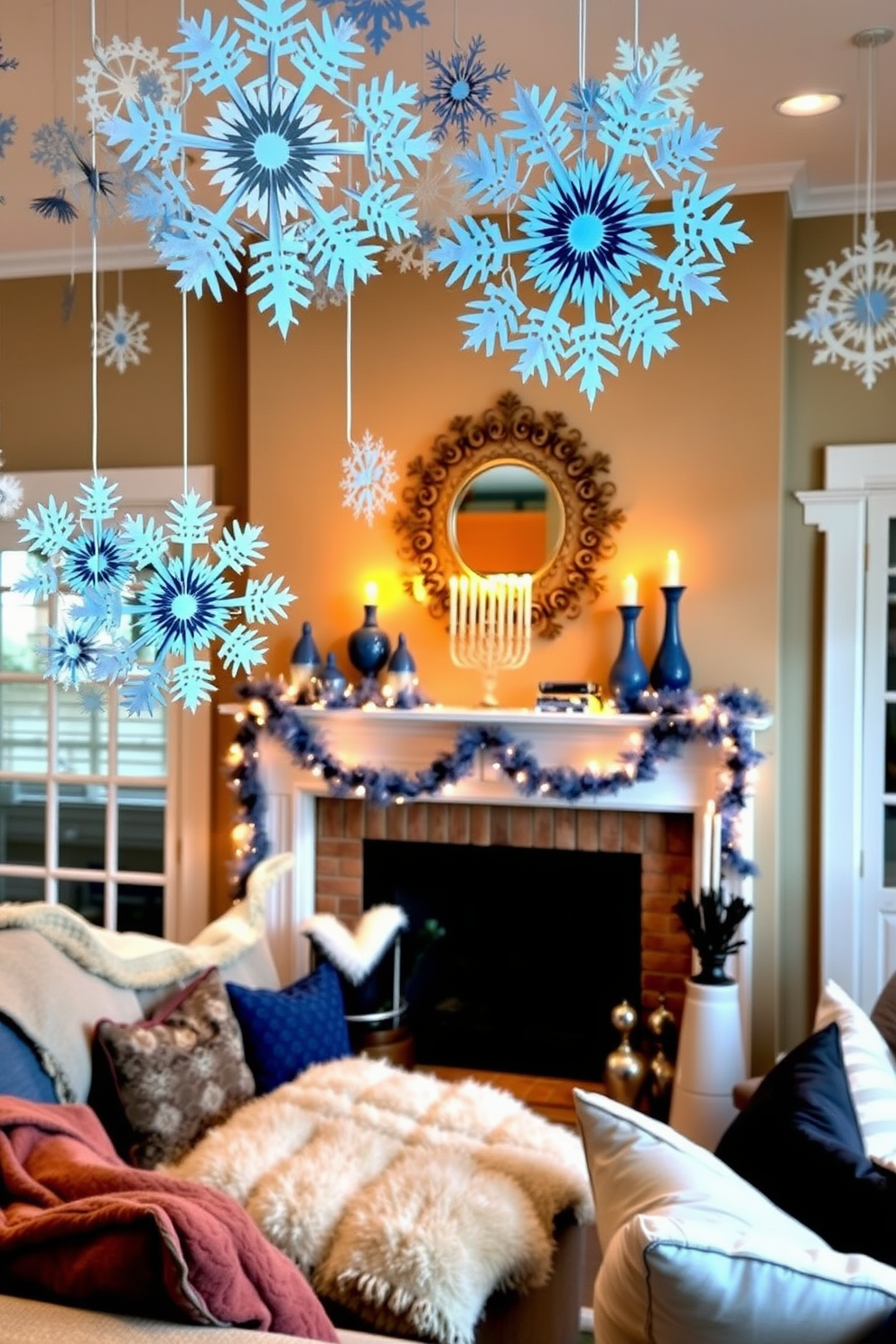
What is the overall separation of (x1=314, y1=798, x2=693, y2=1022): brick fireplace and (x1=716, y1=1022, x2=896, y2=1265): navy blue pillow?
2002 mm

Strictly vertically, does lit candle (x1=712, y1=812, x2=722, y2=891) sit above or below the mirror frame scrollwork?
below

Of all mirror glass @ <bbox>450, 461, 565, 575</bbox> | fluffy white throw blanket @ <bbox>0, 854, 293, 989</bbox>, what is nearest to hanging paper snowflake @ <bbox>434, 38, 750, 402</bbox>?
fluffy white throw blanket @ <bbox>0, 854, 293, 989</bbox>

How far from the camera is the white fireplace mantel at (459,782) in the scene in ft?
13.9

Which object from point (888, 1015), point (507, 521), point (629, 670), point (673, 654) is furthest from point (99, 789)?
point (888, 1015)

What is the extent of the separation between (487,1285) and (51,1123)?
860mm

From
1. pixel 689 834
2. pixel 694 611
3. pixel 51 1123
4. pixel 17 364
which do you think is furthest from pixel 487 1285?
pixel 17 364

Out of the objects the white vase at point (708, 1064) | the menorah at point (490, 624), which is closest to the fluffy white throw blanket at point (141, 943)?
the menorah at point (490, 624)

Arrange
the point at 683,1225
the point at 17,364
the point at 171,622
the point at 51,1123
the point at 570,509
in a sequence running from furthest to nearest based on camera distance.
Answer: the point at 17,364, the point at 570,509, the point at 51,1123, the point at 683,1225, the point at 171,622

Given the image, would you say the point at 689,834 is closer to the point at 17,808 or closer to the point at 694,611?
the point at 694,611

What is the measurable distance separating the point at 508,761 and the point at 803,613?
3.68 ft

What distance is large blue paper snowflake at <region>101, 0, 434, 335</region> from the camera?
996 millimetres

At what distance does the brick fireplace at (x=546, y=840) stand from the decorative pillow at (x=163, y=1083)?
167 centimetres

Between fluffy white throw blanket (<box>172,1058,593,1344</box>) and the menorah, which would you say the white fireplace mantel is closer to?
the menorah

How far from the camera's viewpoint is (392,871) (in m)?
4.79
